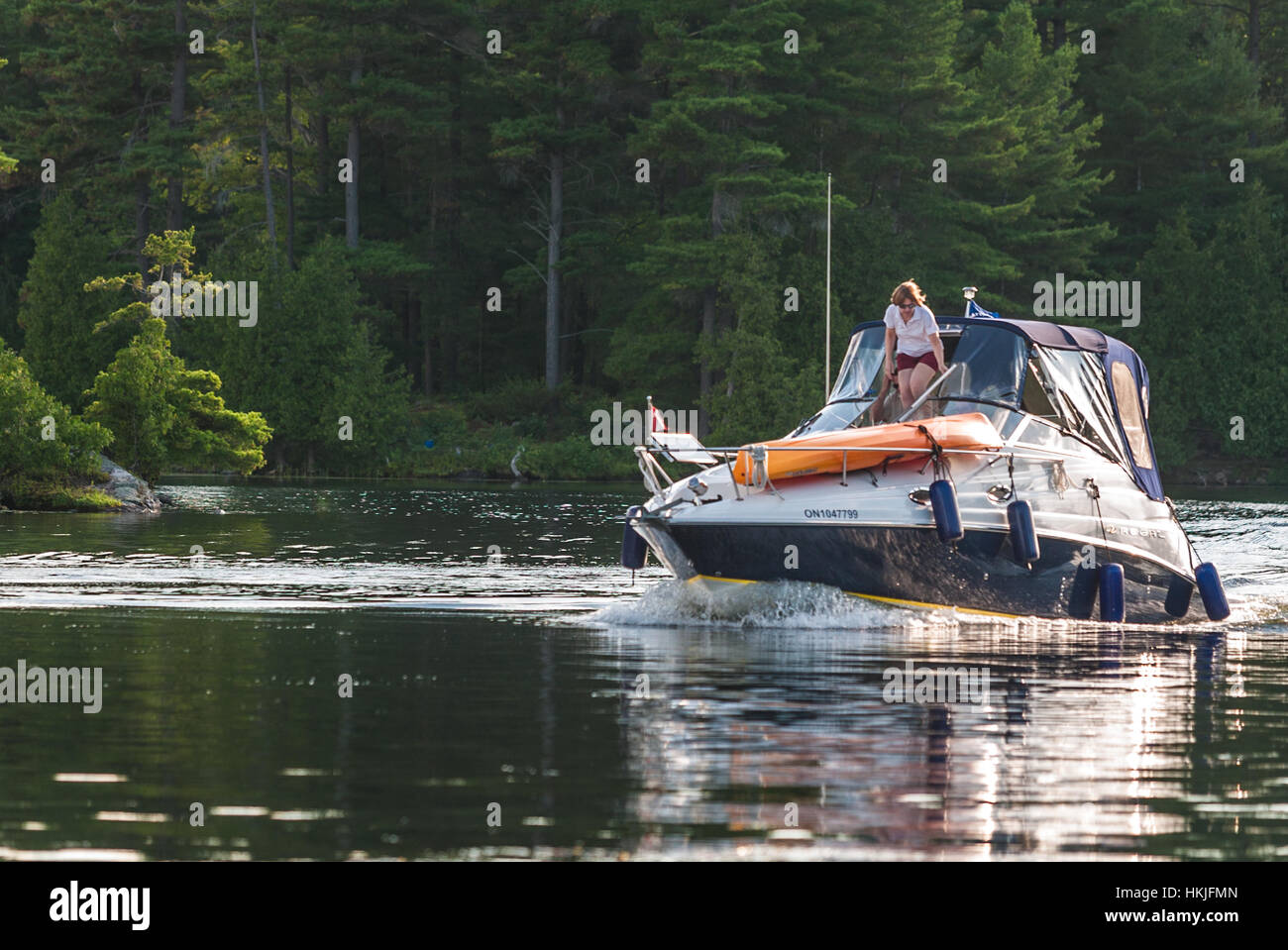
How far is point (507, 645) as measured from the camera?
16.2m

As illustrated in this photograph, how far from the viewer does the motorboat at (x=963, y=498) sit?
57.3ft

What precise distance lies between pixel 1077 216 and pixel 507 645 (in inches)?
2502

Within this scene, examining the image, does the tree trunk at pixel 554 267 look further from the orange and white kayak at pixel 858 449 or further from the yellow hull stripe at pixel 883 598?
the orange and white kayak at pixel 858 449

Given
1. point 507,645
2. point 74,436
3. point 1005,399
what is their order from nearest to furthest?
1. point 507,645
2. point 1005,399
3. point 74,436

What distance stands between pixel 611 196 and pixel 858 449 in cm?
5437

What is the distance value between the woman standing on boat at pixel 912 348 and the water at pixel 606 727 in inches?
98.9

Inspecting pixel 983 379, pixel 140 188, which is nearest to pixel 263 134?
pixel 140 188

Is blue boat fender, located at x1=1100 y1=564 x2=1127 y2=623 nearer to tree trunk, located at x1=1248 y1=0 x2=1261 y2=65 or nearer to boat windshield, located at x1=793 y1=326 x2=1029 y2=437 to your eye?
boat windshield, located at x1=793 y1=326 x2=1029 y2=437

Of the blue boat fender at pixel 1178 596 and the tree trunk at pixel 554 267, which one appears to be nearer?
the blue boat fender at pixel 1178 596

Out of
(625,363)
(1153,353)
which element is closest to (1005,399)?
(625,363)

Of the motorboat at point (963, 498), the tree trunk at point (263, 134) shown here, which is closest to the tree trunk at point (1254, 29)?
the tree trunk at point (263, 134)
